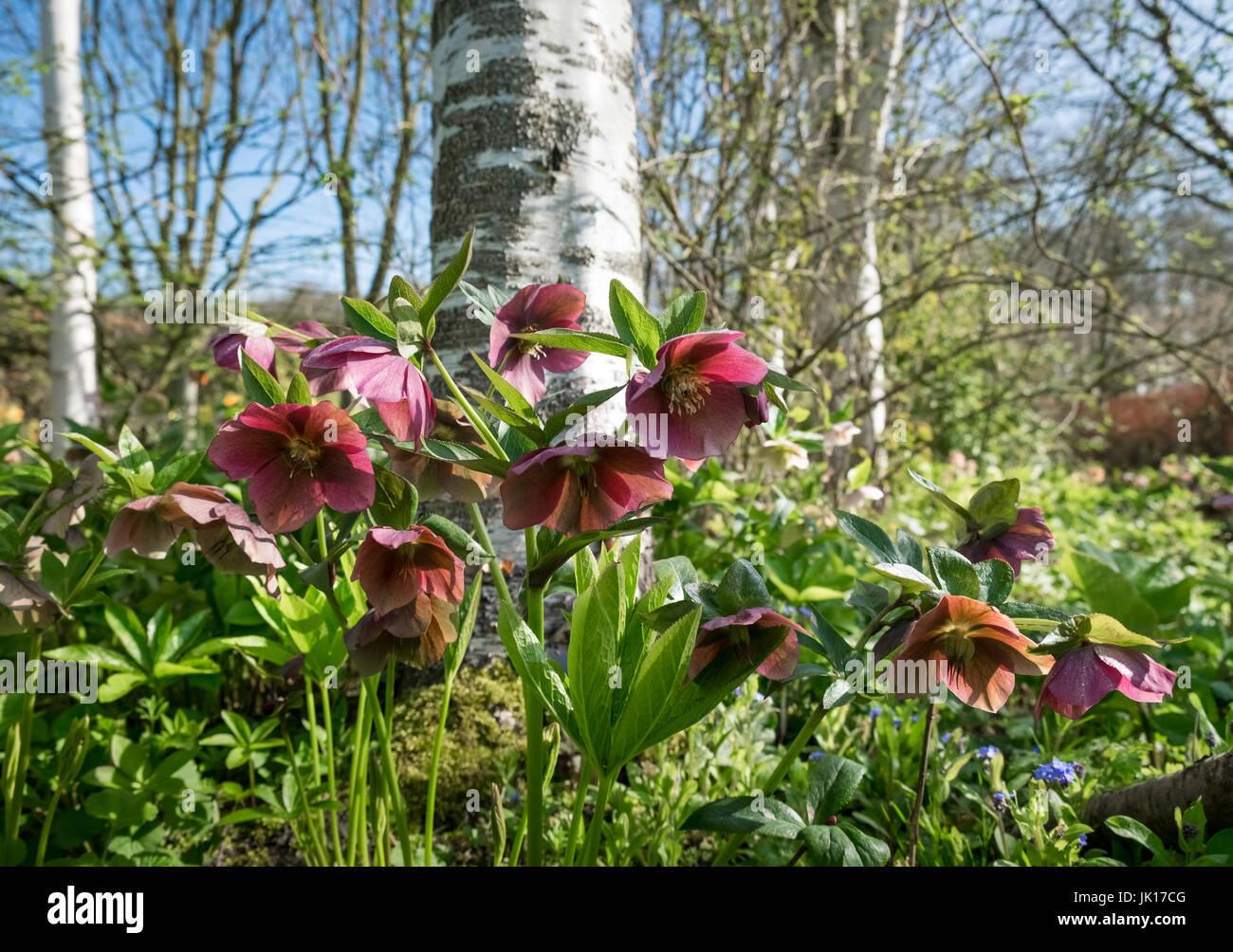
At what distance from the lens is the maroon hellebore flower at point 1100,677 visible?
28.5 inches

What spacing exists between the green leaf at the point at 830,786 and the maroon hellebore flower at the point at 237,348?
0.77m

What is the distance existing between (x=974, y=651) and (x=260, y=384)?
74 centimetres

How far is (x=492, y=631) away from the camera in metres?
1.49

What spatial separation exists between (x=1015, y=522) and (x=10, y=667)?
1311mm

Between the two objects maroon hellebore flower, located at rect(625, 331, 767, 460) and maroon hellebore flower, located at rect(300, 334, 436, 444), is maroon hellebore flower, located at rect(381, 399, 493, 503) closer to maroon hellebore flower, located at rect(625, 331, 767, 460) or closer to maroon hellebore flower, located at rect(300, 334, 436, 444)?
maroon hellebore flower, located at rect(300, 334, 436, 444)

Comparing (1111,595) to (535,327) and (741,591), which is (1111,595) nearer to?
(741,591)

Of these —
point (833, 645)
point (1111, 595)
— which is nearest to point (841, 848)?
point (833, 645)

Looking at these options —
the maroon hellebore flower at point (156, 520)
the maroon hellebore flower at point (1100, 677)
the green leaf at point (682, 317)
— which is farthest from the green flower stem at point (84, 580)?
the maroon hellebore flower at point (1100, 677)

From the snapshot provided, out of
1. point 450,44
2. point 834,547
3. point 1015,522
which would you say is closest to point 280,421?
point 1015,522

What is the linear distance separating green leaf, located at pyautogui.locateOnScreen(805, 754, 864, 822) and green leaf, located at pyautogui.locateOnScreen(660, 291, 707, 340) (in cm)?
53

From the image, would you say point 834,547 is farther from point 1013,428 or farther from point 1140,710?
point 1013,428

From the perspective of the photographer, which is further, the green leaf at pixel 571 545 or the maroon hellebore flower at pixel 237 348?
the maroon hellebore flower at pixel 237 348

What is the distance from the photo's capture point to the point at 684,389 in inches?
27.9

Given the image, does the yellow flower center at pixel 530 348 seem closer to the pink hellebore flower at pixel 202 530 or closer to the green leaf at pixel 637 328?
the green leaf at pixel 637 328
